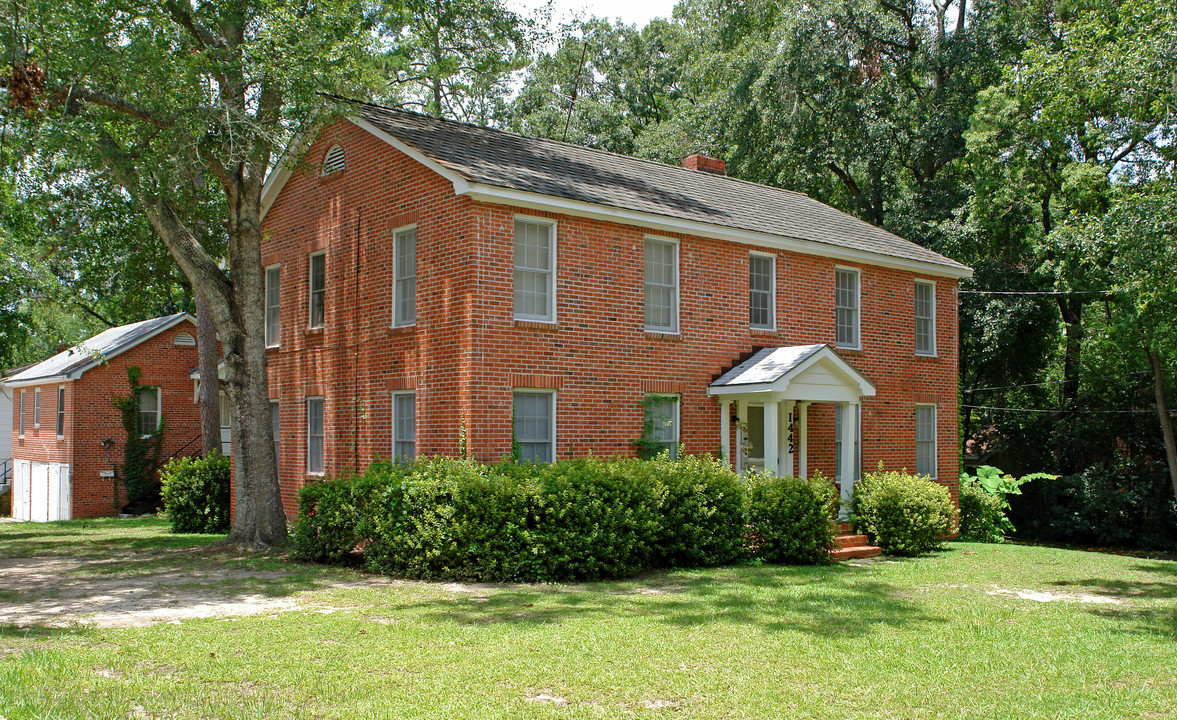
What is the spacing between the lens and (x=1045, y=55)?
1812cm

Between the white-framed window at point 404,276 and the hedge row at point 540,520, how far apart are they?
3.09 metres

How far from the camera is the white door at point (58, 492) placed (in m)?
29.5

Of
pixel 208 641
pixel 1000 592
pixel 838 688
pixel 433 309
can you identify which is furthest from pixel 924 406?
pixel 208 641

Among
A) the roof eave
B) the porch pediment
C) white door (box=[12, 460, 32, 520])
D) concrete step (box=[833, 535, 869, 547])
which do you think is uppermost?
the roof eave

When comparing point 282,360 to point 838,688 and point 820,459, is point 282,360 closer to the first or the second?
point 820,459

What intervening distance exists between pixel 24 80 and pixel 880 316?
16.2 meters

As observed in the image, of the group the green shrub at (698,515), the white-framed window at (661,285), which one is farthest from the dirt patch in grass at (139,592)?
the white-framed window at (661,285)

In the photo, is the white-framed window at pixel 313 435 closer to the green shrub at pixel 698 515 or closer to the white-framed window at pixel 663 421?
the white-framed window at pixel 663 421

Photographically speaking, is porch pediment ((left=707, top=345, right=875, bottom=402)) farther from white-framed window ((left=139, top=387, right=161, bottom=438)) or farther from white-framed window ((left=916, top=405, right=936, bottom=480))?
white-framed window ((left=139, top=387, right=161, bottom=438))

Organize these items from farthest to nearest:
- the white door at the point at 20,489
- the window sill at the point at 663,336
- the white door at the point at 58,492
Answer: the white door at the point at 20,489 < the white door at the point at 58,492 < the window sill at the point at 663,336

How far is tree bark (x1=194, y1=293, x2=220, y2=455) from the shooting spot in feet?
78.4

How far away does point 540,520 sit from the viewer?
12.6 m

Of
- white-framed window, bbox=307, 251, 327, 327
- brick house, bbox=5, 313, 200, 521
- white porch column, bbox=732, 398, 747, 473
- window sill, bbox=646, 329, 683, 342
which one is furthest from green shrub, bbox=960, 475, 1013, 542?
brick house, bbox=5, 313, 200, 521

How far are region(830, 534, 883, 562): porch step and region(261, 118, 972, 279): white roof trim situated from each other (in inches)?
226
